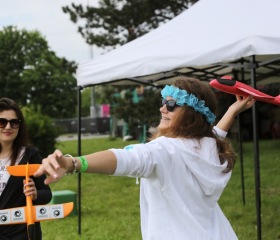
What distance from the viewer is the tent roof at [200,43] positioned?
3.73 metres

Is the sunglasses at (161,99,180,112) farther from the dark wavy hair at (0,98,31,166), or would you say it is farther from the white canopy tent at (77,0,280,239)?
the white canopy tent at (77,0,280,239)

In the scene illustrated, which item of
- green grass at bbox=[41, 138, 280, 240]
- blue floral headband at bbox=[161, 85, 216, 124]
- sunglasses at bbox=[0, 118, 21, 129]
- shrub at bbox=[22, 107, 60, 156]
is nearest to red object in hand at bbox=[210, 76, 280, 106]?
blue floral headband at bbox=[161, 85, 216, 124]

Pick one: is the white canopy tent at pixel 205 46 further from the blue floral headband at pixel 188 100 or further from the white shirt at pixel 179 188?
the white shirt at pixel 179 188

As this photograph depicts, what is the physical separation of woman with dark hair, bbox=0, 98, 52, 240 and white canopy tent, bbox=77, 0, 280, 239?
1.75m

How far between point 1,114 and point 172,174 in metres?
1.49

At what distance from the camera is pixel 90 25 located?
16.8 metres

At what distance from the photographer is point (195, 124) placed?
2004 mm

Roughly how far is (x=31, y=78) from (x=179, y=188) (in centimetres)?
3461

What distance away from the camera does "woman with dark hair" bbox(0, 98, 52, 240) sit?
273cm

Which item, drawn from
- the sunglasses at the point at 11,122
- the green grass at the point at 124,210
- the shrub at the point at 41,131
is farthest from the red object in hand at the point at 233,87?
the shrub at the point at 41,131

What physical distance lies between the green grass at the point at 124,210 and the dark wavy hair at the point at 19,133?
2773mm

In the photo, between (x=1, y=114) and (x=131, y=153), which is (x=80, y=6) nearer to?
(x=1, y=114)

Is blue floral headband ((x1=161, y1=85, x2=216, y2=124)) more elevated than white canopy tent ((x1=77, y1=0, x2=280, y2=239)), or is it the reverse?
white canopy tent ((x1=77, y1=0, x2=280, y2=239))

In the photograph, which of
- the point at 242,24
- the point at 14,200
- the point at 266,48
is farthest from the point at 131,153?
the point at 242,24
